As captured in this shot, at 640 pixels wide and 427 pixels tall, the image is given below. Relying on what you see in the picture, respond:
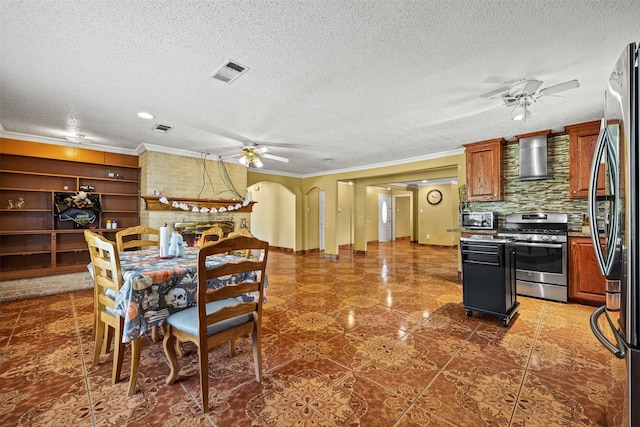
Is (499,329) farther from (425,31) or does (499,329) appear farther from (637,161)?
(425,31)

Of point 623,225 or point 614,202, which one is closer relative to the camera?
point 623,225

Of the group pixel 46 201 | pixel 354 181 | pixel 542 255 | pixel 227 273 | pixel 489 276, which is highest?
pixel 354 181

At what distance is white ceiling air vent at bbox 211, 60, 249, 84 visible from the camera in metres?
2.22

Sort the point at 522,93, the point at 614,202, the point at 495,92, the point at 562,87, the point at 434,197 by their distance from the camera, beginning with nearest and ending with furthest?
1. the point at 614,202
2. the point at 562,87
3. the point at 522,93
4. the point at 495,92
5. the point at 434,197

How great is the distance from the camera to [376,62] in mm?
2176

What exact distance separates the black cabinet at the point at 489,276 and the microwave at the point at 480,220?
154 centimetres

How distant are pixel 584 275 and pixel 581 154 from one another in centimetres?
164

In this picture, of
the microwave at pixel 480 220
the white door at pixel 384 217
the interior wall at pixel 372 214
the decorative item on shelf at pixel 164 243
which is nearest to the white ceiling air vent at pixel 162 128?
the decorative item on shelf at pixel 164 243

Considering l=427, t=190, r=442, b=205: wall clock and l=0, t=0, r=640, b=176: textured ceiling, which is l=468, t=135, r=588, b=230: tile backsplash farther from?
l=427, t=190, r=442, b=205: wall clock

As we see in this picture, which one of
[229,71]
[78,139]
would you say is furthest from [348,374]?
[78,139]

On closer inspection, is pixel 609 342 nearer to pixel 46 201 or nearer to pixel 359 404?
pixel 359 404

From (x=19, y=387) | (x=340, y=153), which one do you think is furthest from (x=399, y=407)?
(x=340, y=153)

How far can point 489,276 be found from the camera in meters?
2.96

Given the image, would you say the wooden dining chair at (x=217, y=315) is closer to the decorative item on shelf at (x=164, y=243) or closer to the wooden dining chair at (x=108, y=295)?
the wooden dining chair at (x=108, y=295)
